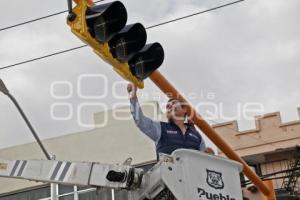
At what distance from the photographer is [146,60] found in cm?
579

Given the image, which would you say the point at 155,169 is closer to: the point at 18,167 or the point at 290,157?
the point at 18,167

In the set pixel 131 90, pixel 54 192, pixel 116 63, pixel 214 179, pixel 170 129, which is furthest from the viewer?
pixel 54 192

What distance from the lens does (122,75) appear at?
5.68 m

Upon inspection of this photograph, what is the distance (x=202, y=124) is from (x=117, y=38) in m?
2.21

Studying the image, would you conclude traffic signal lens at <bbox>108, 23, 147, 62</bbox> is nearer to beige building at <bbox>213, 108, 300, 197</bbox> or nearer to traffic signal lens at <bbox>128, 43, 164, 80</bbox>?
traffic signal lens at <bbox>128, 43, 164, 80</bbox>

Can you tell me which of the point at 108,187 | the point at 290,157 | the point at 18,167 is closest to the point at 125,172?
the point at 108,187

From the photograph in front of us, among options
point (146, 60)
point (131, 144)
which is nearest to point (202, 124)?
point (146, 60)

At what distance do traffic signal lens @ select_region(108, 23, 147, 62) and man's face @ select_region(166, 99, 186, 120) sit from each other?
132cm

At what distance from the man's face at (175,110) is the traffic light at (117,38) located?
0.94 metres

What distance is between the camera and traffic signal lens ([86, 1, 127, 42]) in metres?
5.13

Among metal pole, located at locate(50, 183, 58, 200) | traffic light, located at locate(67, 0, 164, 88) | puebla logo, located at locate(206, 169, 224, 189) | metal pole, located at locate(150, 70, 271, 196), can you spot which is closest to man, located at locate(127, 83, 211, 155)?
metal pole, located at locate(150, 70, 271, 196)

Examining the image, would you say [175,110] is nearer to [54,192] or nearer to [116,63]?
[116,63]

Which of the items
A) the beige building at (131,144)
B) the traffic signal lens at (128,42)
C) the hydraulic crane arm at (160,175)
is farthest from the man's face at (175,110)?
the beige building at (131,144)

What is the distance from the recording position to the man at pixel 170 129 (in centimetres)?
612
